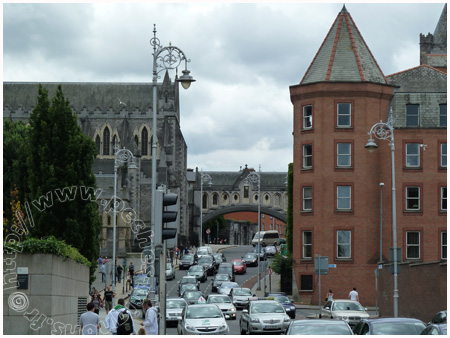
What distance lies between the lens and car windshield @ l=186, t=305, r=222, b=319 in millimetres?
31516

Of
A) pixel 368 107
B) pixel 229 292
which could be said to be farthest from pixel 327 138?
pixel 229 292

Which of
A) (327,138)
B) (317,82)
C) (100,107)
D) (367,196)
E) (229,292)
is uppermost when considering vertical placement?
(100,107)

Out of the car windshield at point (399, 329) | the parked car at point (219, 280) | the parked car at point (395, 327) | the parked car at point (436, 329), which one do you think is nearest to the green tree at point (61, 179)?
the parked car at point (219, 280)

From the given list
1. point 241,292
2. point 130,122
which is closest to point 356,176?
point 241,292

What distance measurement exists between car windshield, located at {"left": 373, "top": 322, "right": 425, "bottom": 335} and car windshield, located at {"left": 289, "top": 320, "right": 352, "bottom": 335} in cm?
75

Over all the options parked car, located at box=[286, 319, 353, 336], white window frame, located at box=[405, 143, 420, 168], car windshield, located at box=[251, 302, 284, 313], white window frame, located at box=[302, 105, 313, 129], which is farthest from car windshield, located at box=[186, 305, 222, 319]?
white window frame, located at box=[405, 143, 420, 168]

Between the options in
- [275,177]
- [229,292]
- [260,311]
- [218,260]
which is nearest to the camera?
[260,311]

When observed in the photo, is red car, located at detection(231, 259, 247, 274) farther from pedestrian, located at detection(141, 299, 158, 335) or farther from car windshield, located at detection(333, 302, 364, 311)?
pedestrian, located at detection(141, 299, 158, 335)

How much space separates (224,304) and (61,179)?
10289 millimetres

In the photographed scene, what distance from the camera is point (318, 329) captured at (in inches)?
843

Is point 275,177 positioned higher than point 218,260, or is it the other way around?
point 275,177

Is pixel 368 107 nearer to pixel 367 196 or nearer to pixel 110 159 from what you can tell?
pixel 367 196

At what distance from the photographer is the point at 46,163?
148ft

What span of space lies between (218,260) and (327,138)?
3564cm
